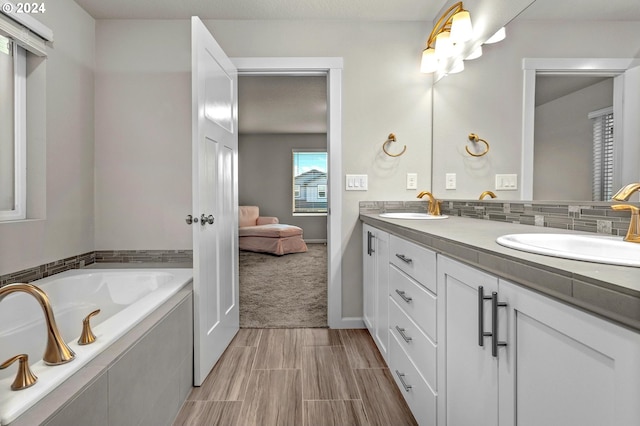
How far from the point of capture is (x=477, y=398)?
0.94 m

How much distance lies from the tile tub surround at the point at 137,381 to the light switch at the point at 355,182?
1365 mm

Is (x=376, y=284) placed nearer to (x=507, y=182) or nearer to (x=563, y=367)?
(x=507, y=182)

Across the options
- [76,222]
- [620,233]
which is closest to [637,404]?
[620,233]

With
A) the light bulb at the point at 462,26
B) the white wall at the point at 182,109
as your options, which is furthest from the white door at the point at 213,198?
the light bulb at the point at 462,26

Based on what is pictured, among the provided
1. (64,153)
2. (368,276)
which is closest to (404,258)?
(368,276)

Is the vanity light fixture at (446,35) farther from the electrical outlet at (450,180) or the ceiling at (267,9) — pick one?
the electrical outlet at (450,180)

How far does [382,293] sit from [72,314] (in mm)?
1774

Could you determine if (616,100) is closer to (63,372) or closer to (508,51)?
(508,51)

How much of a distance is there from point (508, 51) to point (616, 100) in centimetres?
79

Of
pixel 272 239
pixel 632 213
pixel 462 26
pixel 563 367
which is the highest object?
pixel 462 26

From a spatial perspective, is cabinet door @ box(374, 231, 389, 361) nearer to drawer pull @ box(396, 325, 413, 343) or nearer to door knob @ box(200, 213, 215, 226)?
drawer pull @ box(396, 325, 413, 343)

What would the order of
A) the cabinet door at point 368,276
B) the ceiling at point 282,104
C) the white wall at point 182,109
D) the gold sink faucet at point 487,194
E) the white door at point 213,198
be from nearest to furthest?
the white door at point 213,198 < the gold sink faucet at point 487,194 < the cabinet door at point 368,276 < the white wall at point 182,109 < the ceiling at point 282,104

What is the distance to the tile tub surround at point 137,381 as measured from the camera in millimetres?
832

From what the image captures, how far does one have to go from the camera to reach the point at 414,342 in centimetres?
144
